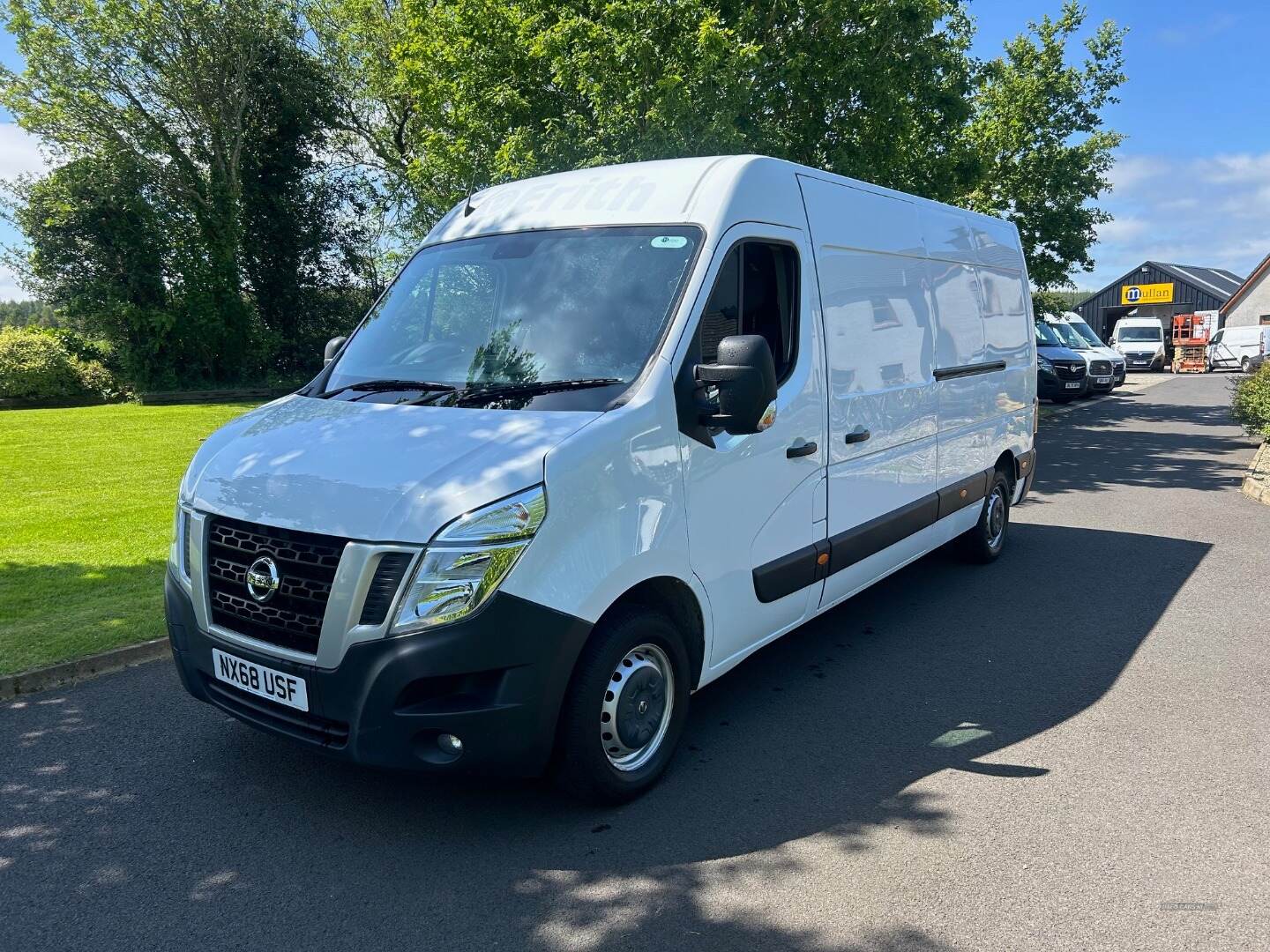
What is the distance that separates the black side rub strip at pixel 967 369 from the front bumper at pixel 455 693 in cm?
370

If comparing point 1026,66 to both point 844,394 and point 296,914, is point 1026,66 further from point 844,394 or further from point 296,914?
point 296,914

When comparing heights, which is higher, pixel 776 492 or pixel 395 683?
pixel 776 492

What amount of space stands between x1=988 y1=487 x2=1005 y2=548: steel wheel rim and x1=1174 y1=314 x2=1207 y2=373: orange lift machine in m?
43.6

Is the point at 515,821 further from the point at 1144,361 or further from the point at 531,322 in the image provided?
the point at 1144,361

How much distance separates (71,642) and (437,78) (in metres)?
10.3

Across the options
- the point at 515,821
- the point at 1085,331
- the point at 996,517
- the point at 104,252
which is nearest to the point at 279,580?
the point at 515,821

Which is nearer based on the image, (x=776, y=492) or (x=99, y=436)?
(x=776, y=492)

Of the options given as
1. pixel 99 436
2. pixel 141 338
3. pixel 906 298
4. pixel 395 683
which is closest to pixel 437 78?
pixel 99 436

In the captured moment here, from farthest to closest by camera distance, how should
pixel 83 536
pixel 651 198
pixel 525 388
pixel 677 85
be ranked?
pixel 677 85
pixel 83 536
pixel 651 198
pixel 525 388

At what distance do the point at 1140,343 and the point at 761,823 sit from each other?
153ft

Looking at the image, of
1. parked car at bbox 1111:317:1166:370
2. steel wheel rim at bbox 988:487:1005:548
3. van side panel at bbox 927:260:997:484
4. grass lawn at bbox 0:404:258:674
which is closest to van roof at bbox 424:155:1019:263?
van side panel at bbox 927:260:997:484

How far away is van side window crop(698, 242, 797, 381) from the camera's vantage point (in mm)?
4102

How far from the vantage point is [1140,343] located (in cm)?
4391

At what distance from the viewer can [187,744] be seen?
4.39 metres
